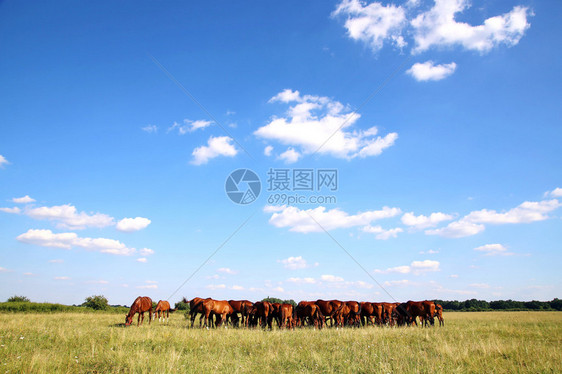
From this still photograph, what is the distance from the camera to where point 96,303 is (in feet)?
145

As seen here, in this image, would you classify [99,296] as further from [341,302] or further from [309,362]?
[309,362]

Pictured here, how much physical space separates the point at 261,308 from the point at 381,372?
1583cm

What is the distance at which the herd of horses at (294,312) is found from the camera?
22.3 meters

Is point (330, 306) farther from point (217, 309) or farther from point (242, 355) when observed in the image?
point (242, 355)

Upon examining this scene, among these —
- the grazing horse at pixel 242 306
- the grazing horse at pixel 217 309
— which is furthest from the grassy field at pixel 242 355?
the grazing horse at pixel 242 306

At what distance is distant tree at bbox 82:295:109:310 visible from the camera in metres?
44.0

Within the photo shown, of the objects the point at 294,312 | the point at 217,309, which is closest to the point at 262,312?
the point at 217,309

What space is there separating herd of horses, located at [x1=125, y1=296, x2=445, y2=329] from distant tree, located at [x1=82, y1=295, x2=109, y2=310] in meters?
20.0

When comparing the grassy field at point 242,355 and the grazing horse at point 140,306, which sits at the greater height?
the grazing horse at point 140,306

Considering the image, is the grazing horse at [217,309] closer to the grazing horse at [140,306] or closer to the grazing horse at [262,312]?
the grazing horse at [262,312]

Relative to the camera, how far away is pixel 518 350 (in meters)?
12.0

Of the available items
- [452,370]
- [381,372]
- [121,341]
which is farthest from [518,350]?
[121,341]

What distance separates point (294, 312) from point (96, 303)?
32.8 m

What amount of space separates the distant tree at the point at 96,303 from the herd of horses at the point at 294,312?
19962 mm
